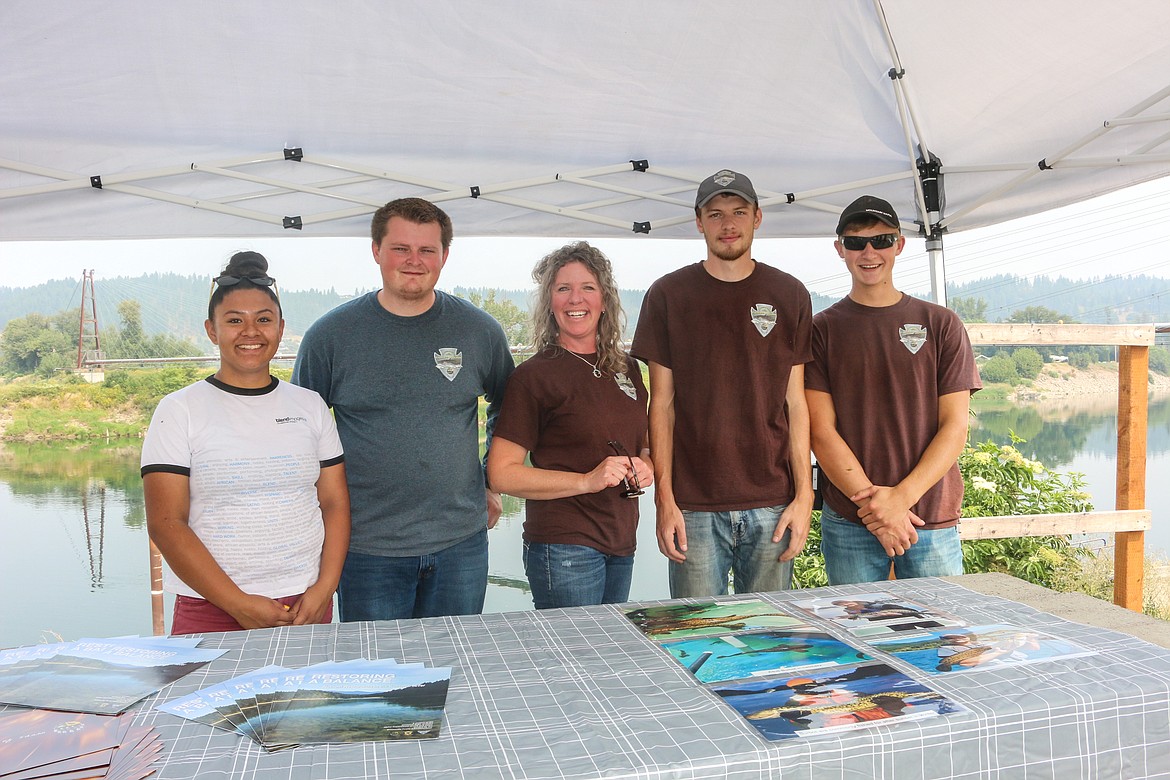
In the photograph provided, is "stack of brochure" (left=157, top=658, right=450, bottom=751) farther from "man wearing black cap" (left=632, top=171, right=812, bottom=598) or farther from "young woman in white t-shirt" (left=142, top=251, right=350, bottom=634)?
"man wearing black cap" (left=632, top=171, right=812, bottom=598)

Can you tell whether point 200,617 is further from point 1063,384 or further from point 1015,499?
point 1063,384

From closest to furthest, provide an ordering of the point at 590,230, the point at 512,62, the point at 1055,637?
1. the point at 1055,637
2. the point at 512,62
3. the point at 590,230

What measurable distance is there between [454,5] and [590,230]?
38.4 inches

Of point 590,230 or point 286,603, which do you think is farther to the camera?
point 590,230

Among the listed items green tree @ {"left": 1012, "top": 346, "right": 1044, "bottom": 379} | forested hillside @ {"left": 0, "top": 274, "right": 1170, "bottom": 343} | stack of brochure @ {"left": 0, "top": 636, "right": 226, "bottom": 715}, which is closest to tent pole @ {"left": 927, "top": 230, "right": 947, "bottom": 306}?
forested hillside @ {"left": 0, "top": 274, "right": 1170, "bottom": 343}

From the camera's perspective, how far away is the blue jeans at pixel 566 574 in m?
1.77

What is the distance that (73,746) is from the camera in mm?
813

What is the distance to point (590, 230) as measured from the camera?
2771 millimetres

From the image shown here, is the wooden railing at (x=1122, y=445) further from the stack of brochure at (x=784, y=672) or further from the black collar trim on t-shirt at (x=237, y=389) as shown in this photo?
the black collar trim on t-shirt at (x=237, y=389)

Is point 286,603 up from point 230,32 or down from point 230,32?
down

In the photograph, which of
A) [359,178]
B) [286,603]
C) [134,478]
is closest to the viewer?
[286,603]

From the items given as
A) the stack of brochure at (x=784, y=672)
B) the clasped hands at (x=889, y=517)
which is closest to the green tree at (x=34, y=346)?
the clasped hands at (x=889, y=517)

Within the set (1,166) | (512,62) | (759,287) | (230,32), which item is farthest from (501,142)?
(1,166)

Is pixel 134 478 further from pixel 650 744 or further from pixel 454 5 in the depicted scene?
pixel 650 744
